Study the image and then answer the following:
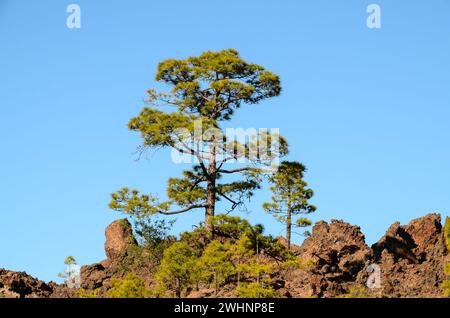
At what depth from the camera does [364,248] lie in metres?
53.8

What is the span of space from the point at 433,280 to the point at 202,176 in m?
12.0

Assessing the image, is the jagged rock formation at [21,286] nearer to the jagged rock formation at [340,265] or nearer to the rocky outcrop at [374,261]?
the jagged rock formation at [340,265]

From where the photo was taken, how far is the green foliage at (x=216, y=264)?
46844mm

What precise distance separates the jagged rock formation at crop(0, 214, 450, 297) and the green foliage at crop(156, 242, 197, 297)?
139cm

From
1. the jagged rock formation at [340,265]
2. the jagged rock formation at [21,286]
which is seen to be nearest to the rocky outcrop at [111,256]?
the jagged rock formation at [340,265]

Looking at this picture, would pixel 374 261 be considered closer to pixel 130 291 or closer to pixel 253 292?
pixel 253 292

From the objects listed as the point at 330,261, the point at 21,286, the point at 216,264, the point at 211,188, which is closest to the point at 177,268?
the point at 216,264

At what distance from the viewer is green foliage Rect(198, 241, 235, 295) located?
46.8 meters

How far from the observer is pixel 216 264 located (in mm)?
47156

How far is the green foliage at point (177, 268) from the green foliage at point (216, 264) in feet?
1.89

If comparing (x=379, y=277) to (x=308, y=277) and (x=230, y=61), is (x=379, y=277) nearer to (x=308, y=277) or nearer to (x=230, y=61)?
(x=308, y=277)
